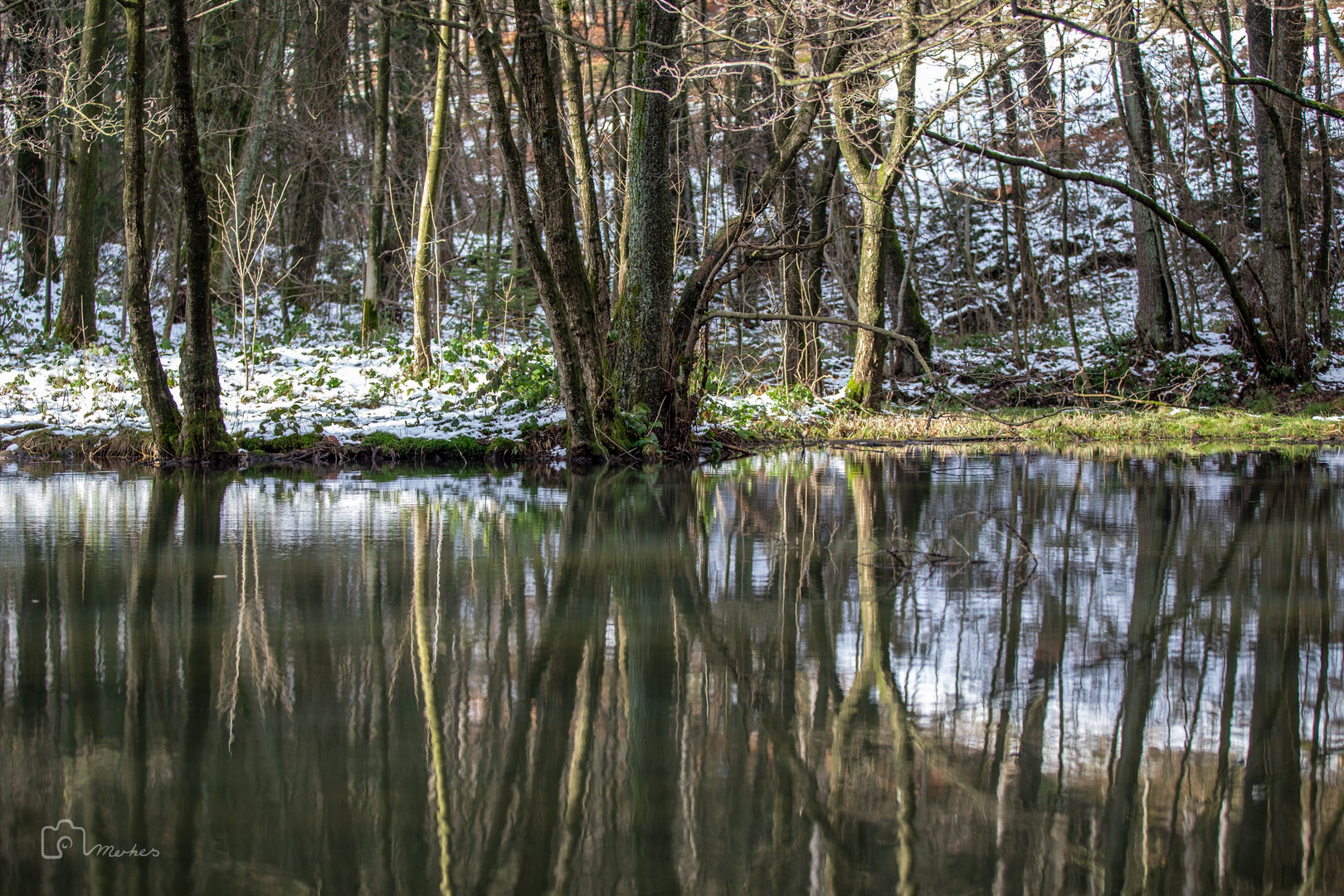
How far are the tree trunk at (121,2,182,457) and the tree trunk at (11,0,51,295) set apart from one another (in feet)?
18.1

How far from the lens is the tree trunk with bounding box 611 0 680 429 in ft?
37.0

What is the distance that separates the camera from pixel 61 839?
2197mm

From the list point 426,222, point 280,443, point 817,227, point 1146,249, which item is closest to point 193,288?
point 280,443

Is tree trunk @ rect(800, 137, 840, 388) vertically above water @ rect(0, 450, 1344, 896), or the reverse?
tree trunk @ rect(800, 137, 840, 388)

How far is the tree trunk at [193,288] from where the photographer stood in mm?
10289

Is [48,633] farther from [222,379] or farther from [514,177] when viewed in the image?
[222,379]

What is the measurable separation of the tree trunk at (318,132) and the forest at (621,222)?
0.11 meters

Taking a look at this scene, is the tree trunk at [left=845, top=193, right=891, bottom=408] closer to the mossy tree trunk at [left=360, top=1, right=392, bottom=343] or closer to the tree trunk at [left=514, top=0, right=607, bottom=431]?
the tree trunk at [left=514, top=0, right=607, bottom=431]

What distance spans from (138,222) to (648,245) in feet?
16.4

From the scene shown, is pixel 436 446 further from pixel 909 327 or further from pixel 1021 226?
pixel 1021 226

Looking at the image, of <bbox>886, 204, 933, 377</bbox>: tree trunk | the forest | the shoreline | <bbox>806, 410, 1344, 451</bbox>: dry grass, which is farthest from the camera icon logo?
<bbox>886, 204, 933, 377</bbox>: tree trunk

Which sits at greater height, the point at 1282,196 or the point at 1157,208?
the point at 1282,196

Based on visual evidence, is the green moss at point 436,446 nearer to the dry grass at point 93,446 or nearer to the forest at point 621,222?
the forest at point 621,222

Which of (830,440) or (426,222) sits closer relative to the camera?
(830,440)
